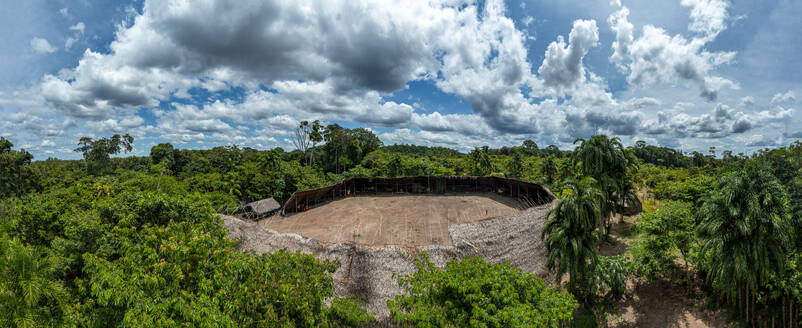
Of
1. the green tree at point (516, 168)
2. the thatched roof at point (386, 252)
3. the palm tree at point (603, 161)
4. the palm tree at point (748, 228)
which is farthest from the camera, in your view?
the green tree at point (516, 168)

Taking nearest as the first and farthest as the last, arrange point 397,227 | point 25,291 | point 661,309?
1. point 25,291
2. point 661,309
3. point 397,227

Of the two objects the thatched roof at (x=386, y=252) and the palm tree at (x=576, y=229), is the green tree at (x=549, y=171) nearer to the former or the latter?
the thatched roof at (x=386, y=252)

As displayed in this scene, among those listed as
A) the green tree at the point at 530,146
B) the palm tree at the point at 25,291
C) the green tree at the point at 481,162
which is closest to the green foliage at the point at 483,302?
the palm tree at the point at 25,291

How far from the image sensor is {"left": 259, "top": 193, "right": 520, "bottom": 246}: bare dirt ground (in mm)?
23125

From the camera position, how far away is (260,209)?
30609 mm

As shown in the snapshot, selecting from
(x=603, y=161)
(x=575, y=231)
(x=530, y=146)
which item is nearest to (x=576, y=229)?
(x=575, y=231)

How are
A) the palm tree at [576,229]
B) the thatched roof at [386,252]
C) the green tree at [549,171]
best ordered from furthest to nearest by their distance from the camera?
the green tree at [549,171] < the thatched roof at [386,252] < the palm tree at [576,229]

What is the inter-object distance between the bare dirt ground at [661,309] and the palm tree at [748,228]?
8.34 ft

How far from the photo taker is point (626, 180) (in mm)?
20766

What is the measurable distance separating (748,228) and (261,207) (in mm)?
33909

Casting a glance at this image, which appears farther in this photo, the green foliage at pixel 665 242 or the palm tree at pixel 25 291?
the green foliage at pixel 665 242

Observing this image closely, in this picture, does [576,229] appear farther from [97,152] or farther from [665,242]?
[97,152]

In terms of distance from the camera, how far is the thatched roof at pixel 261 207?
2999 centimetres

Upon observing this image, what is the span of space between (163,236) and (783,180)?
47.5 metres
